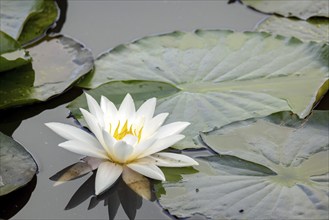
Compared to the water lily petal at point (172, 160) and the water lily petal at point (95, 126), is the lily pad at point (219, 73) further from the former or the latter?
the water lily petal at point (95, 126)

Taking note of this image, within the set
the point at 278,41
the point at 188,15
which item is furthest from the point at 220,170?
the point at 188,15

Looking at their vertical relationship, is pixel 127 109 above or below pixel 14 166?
above

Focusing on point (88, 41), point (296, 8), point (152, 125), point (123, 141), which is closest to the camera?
point (123, 141)

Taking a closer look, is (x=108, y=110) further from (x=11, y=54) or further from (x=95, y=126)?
(x=11, y=54)

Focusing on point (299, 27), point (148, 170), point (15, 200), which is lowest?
point (15, 200)

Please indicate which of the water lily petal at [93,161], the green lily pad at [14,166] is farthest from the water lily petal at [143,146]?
the green lily pad at [14,166]

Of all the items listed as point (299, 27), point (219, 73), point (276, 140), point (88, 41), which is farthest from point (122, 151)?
point (299, 27)

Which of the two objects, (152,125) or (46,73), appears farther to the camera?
(46,73)

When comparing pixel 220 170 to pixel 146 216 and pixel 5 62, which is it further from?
pixel 5 62

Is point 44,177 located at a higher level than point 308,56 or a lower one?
lower
